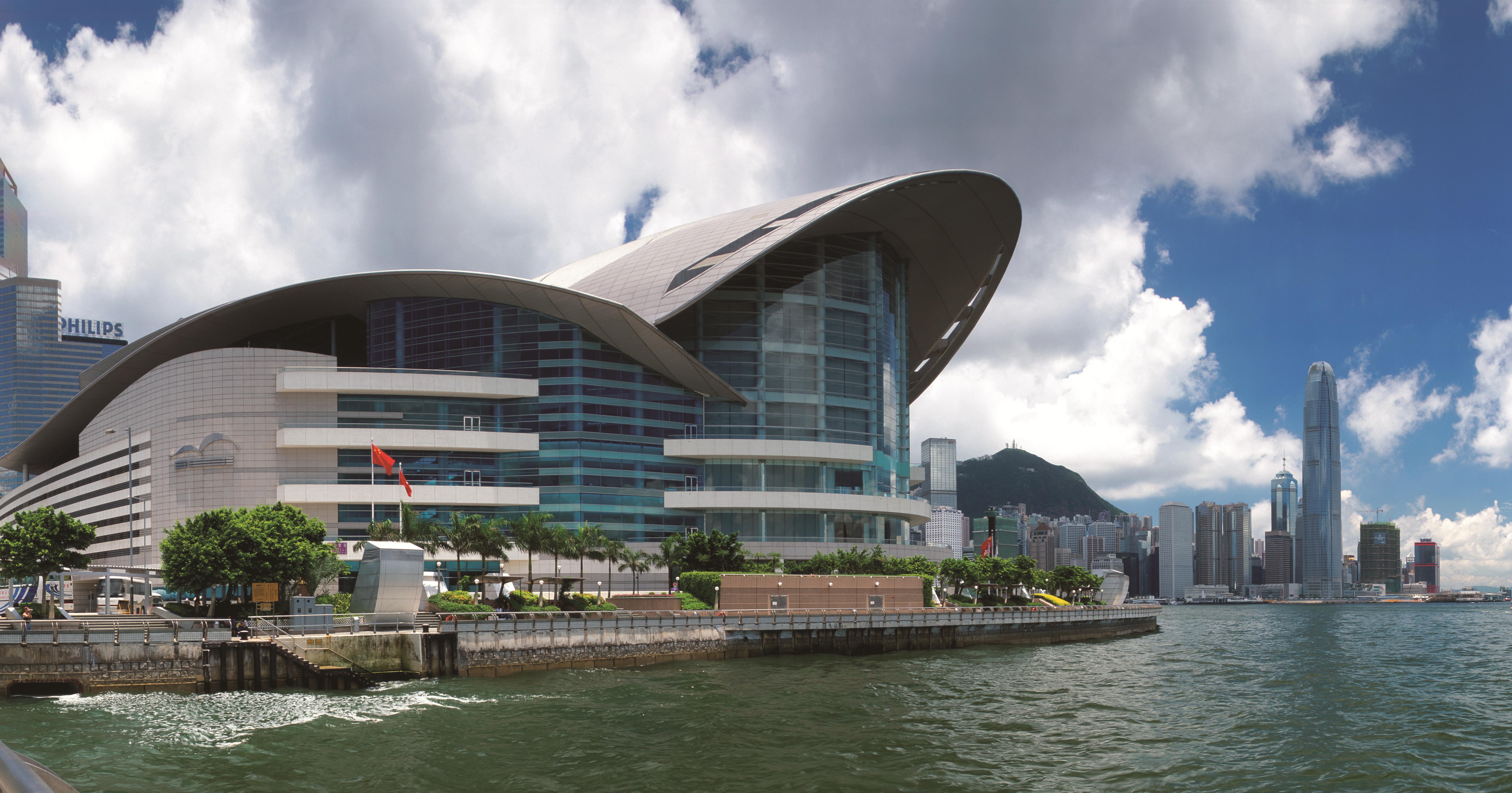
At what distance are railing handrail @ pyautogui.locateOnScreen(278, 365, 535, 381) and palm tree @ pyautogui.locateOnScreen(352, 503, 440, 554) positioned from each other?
16.3m

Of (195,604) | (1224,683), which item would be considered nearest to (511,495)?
(195,604)

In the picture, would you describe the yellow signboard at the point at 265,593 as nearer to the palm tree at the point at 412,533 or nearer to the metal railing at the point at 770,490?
the palm tree at the point at 412,533

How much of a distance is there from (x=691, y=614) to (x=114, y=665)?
27987 mm

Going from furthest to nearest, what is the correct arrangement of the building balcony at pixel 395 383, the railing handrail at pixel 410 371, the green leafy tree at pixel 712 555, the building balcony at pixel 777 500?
the building balcony at pixel 777 500 < the railing handrail at pixel 410 371 < the building balcony at pixel 395 383 < the green leafy tree at pixel 712 555

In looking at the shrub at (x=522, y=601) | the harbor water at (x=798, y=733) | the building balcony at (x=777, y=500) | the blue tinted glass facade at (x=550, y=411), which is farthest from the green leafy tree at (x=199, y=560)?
the building balcony at (x=777, y=500)

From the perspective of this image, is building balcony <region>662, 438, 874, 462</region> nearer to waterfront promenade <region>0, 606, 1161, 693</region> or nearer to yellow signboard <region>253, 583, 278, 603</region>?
waterfront promenade <region>0, 606, 1161, 693</region>

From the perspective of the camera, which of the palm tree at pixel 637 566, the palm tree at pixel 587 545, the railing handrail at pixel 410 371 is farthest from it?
the railing handrail at pixel 410 371

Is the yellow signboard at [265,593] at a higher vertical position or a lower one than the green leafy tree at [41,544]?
lower

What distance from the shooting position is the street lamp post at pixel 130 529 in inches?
2534

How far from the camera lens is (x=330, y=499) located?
87188 mm

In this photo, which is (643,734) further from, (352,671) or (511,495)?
(511,495)

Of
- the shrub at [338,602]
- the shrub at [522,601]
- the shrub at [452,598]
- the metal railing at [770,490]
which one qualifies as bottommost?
the shrub at [522,601]

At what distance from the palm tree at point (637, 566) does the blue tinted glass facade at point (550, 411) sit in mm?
4947

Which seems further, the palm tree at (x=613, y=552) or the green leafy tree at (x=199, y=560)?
the palm tree at (x=613, y=552)
